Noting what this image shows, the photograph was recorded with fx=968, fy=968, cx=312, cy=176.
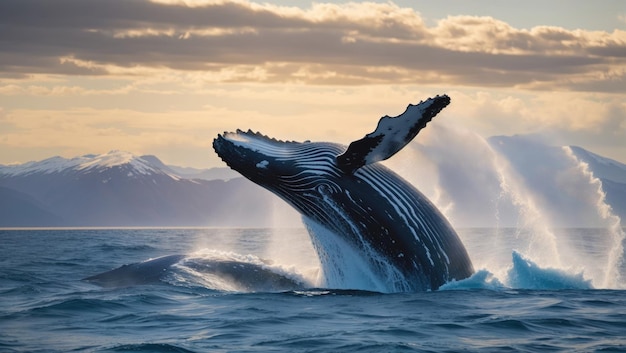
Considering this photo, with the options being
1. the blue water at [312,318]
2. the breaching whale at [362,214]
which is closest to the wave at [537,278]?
the blue water at [312,318]

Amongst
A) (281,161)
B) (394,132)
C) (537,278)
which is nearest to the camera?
(394,132)

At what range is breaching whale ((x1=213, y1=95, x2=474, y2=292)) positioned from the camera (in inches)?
448

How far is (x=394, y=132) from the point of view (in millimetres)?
10562

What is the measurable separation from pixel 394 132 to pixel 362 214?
128 cm

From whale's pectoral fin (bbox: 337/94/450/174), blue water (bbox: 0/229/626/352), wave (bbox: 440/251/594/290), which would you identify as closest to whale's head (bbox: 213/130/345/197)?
whale's pectoral fin (bbox: 337/94/450/174)

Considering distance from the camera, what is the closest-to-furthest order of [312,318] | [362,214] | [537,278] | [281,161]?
[312,318]
[362,214]
[281,161]
[537,278]

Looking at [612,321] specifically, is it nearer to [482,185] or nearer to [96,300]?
[96,300]

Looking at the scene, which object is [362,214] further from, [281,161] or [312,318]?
[312,318]

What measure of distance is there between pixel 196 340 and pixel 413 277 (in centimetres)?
319

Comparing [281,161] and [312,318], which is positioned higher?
[281,161]

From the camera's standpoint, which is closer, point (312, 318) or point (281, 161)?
point (312, 318)

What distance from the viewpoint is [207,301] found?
11523 mm

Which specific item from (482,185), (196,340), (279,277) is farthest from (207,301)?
(482,185)

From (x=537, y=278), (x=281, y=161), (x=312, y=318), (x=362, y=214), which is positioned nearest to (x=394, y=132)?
(x=362, y=214)
